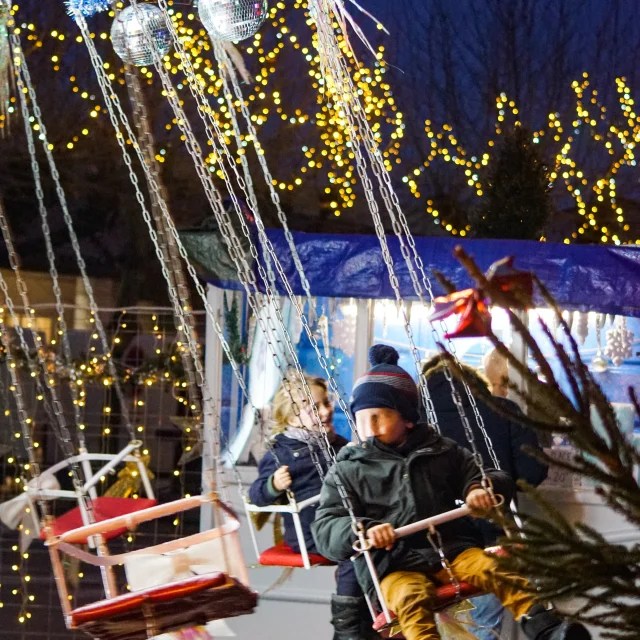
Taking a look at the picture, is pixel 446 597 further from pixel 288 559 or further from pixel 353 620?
pixel 288 559

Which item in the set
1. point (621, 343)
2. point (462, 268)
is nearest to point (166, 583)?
point (462, 268)

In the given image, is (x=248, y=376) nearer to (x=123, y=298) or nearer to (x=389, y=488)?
(x=389, y=488)

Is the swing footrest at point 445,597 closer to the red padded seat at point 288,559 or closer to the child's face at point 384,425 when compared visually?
the child's face at point 384,425

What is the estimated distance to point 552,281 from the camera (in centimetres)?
751

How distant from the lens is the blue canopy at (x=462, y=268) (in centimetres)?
744

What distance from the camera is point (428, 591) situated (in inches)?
173

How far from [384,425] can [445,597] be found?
0.79 m

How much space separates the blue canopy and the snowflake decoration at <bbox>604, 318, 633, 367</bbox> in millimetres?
214

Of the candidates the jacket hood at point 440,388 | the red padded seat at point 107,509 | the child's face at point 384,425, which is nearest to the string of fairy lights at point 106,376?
the red padded seat at point 107,509

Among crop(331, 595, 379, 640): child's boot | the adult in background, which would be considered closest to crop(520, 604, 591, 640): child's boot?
crop(331, 595, 379, 640): child's boot

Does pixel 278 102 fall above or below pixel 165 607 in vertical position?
above

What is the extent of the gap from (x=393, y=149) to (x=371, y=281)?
27.1 feet

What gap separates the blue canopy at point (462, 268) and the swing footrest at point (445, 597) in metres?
3.19

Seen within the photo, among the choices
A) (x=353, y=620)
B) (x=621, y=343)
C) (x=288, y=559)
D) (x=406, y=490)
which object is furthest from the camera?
(x=621, y=343)
